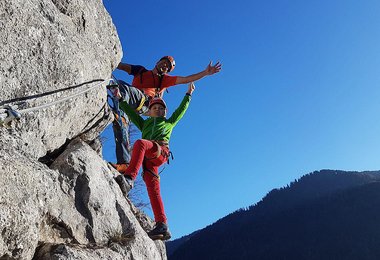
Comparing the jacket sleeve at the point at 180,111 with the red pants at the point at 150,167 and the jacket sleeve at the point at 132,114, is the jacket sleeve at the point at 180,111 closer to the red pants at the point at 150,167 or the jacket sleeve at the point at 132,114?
the jacket sleeve at the point at 132,114

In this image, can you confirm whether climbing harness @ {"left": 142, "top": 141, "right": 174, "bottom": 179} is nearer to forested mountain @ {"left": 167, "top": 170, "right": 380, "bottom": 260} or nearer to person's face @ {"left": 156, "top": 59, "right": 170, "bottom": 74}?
person's face @ {"left": 156, "top": 59, "right": 170, "bottom": 74}

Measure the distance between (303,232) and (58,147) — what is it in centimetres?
16316

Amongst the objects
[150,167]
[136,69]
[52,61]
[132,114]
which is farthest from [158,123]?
[136,69]

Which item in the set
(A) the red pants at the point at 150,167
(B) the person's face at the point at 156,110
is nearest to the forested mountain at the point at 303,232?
(B) the person's face at the point at 156,110

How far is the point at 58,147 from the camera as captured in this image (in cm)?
583

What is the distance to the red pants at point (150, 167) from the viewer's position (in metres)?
6.45

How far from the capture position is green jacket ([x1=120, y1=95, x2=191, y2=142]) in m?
7.25

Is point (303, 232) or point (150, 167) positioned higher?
point (303, 232)

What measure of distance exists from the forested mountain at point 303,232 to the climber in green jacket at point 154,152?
13448 centimetres

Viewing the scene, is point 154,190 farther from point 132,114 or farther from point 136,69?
point 136,69

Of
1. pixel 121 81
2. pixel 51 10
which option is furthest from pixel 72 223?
pixel 121 81

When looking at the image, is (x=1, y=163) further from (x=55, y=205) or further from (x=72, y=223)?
(x=72, y=223)

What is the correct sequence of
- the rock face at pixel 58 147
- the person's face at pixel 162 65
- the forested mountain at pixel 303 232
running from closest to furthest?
the rock face at pixel 58 147 < the person's face at pixel 162 65 < the forested mountain at pixel 303 232

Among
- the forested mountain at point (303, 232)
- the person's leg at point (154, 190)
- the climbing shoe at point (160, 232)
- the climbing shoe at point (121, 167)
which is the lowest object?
the climbing shoe at point (160, 232)
